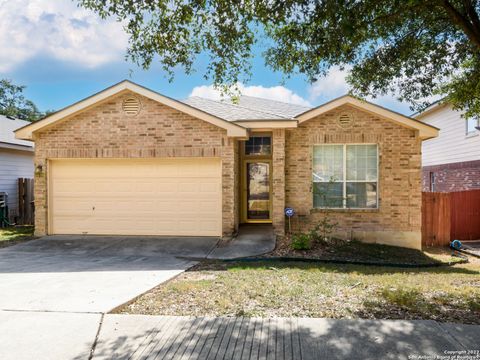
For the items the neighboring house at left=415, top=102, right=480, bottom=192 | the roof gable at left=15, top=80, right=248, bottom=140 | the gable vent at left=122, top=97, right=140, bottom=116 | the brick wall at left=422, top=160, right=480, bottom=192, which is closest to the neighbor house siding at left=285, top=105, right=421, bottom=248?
the roof gable at left=15, top=80, right=248, bottom=140

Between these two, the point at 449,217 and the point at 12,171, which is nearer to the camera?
the point at 449,217

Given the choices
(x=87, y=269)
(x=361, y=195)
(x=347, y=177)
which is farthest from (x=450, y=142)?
(x=87, y=269)

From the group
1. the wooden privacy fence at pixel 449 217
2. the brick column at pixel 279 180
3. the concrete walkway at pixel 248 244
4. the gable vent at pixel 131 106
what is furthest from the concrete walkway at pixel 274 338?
the wooden privacy fence at pixel 449 217

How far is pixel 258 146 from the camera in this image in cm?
1282

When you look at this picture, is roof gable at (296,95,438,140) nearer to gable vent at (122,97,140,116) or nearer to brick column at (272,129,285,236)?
brick column at (272,129,285,236)

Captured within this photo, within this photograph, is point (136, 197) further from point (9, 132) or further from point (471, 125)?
point (471, 125)

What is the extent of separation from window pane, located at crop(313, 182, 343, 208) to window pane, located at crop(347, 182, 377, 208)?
0.28 m

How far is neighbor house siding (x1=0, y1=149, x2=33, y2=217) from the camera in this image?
51.5ft

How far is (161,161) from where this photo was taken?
Answer: 447 inches

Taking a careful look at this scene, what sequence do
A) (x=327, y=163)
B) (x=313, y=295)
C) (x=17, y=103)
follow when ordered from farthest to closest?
1. (x=17, y=103)
2. (x=327, y=163)
3. (x=313, y=295)

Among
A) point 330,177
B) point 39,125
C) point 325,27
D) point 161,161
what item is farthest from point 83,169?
point 325,27

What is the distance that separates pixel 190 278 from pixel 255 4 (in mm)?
4870

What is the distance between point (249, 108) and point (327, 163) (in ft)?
11.9

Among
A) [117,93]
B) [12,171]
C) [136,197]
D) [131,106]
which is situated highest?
[117,93]
